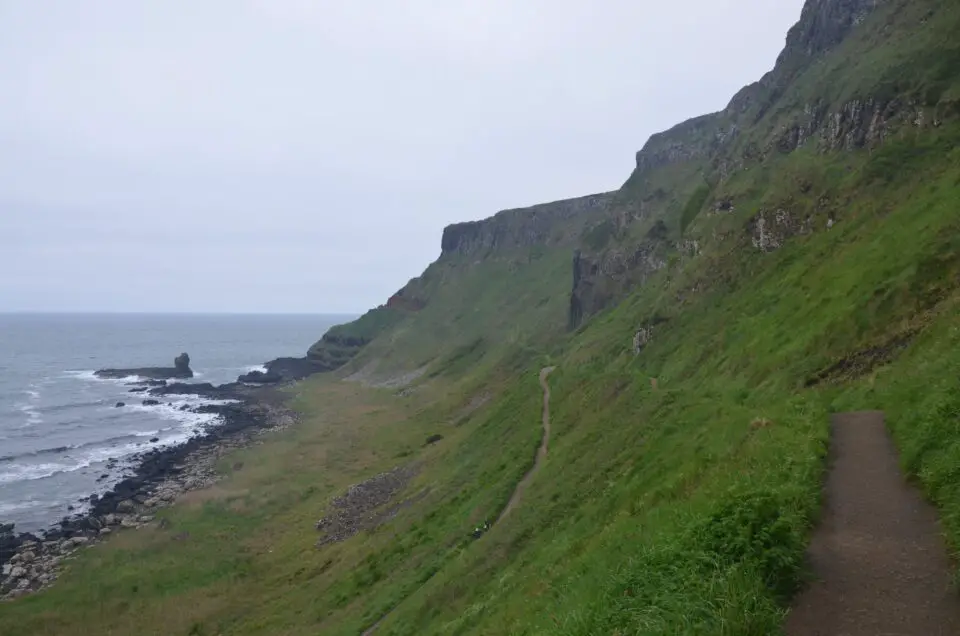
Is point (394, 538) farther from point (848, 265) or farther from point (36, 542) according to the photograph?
point (36, 542)

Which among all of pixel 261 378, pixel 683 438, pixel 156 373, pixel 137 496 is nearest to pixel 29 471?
pixel 137 496

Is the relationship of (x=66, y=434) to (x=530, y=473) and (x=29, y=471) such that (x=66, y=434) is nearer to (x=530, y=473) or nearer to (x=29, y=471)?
(x=29, y=471)

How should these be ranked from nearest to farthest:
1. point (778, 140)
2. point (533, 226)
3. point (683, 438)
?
point (683, 438), point (778, 140), point (533, 226)

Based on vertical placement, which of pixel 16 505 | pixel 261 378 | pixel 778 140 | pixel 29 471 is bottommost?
pixel 16 505

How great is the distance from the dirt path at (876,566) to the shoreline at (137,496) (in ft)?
158

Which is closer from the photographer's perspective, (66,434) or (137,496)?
(137,496)

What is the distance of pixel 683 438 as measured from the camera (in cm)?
2203

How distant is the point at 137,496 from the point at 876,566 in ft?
221

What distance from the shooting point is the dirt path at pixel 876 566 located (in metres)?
7.86

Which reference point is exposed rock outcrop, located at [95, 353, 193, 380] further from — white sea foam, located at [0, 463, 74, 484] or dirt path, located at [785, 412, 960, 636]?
dirt path, located at [785, 412, 960, 636]

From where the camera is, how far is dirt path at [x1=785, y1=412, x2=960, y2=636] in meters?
7.86

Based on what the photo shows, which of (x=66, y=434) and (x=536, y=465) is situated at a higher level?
(x=536, y=465)

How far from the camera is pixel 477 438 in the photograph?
5184 centimetres

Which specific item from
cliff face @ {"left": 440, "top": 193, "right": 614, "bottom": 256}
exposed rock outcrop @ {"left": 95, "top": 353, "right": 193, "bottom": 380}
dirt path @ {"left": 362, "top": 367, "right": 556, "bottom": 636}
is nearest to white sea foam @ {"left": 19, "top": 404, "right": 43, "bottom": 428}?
exposed rock outcrop @ {"left": 95, "top": 353, "right": 193, "bottom": 380}
